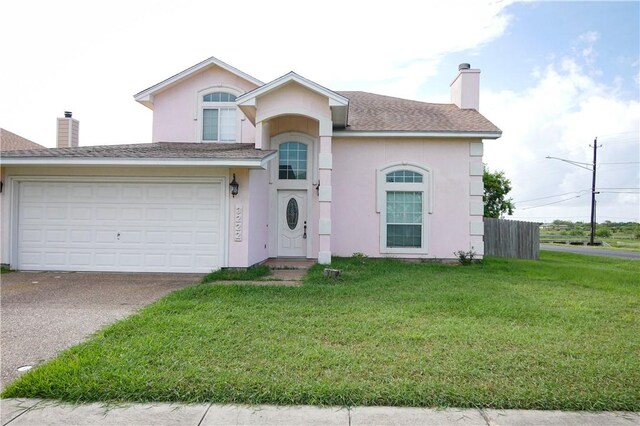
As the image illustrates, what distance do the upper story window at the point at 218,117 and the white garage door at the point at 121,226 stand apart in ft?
12.5

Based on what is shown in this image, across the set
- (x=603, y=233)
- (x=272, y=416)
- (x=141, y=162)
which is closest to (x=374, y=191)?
(x=141, y=162)

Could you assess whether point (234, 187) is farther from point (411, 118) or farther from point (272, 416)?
point (272, 416)

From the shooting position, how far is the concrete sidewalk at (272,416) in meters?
3.28

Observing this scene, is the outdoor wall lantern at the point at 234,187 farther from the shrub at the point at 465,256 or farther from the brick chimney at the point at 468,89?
Result: the brick chimney at the point at 468,89

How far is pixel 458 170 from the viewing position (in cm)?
1298

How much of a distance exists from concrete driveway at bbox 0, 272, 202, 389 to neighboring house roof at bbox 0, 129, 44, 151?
10.3 metres

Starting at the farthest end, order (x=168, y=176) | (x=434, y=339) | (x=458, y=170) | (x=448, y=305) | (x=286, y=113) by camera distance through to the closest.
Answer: (x=458, y=170), (x=286, y=113), (x=168, y=176), (x=448, y=305), (x=434, y=339)

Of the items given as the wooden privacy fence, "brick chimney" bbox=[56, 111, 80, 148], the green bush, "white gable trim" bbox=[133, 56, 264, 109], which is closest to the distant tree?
the wooden privacy fence

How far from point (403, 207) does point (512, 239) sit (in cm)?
767

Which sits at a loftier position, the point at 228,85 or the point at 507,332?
the point at 228,85

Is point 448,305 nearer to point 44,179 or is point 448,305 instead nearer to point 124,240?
point 124,240

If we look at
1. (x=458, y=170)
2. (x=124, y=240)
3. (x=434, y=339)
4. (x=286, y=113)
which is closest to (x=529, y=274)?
(x=458, y=170)

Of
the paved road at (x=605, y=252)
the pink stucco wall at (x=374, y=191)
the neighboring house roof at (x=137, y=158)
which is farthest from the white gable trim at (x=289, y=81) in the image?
the paved road at (x=605, y=252)

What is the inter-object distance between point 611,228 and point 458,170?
51.7 metres
